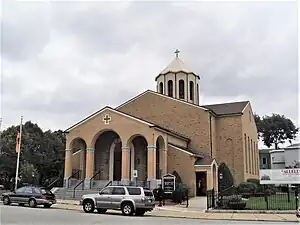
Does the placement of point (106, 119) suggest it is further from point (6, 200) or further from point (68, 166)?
point (6, 200)

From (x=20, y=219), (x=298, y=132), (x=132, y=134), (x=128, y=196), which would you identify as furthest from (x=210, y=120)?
(x=298, y=132)

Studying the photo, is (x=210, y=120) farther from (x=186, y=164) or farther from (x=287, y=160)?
(x=287, y=160)

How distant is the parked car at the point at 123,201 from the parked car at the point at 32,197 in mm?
4057

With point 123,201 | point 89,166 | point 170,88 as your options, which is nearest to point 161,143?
point 89,166

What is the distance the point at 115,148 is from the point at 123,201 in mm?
15501

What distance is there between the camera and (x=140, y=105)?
43.0 metres

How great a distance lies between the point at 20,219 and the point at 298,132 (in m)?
70.5

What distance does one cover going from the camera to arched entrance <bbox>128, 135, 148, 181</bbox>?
1361 inches

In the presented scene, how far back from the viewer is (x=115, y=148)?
35906 millimetres

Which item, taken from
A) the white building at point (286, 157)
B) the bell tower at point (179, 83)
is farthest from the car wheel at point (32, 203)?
the white building at point (286, 157)

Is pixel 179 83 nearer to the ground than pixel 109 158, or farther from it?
farther from it

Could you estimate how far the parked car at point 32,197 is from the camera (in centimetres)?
2416

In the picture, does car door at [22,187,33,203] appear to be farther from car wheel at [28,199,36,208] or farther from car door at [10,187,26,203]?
car wheel at [28,199,36,208]

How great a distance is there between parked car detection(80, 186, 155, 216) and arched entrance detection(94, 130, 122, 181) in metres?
14.0
